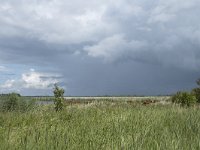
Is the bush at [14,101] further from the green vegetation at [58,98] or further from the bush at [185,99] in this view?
the bush at [185,99]

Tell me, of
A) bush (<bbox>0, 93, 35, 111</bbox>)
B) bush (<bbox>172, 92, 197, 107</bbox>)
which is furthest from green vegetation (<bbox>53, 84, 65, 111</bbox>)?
bush (<bbox>172, 92, 197, 107</bbox>)

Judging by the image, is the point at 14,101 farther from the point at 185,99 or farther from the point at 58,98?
the point at 185,99

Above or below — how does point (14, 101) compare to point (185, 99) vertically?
below

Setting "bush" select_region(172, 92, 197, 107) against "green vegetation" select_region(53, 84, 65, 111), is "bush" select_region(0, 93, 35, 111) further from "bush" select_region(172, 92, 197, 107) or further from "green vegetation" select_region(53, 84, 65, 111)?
"bush" select_region(172, 92, 197, 107)

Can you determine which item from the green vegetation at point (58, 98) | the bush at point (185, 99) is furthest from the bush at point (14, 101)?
the bush at point (185, 99)

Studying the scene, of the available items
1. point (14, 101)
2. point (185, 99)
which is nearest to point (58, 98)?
point (14, 101)

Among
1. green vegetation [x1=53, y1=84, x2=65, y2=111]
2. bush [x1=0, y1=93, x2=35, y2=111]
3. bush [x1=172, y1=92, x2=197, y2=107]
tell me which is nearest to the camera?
green vegetation [x1=53, y1=84, x2=65, y2=111]

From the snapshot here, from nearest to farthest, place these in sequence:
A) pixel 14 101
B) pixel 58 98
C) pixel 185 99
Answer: pixel 58 98, pixel 14 101, pixel 185 99

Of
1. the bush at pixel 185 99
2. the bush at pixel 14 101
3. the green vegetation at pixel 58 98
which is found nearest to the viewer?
the green vegetation at pixel 58 98

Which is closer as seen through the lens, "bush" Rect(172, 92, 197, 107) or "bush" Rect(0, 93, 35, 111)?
"bush" Rect(0, 93, 35, 111)

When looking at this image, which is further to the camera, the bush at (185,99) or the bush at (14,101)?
the bush at (185,99)

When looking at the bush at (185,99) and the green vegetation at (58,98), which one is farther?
the bush at (185,99)

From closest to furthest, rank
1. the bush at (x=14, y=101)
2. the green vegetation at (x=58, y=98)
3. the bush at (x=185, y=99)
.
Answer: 1. the green vegetation at (x=58, y=98)
2. the bush at (x=14, y=101)
3. the bush at (x=185, y=99)

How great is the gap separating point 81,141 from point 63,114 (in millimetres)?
7773
